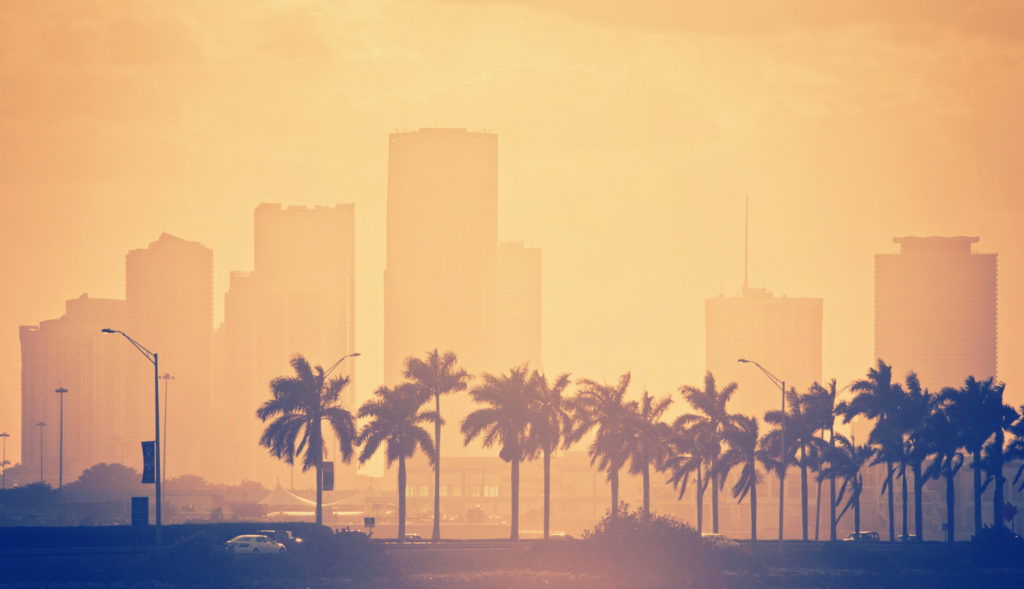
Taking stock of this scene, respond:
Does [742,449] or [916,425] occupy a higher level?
[916,425]

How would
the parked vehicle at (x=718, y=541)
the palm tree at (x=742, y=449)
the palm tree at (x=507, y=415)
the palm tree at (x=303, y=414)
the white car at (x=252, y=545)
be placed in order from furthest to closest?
the palm tree at (x=742, y=449)
the palm tree at (x=507, y=415)
the palm tree at (x=303, y=414)
the parked vehicle at (x=718, y=541)
the white car at (x=252, y=545)

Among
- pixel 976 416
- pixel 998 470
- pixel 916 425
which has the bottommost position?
pixel 998 470

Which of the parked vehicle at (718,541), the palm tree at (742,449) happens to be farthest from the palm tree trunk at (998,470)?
the parked vehicle at (718,541)

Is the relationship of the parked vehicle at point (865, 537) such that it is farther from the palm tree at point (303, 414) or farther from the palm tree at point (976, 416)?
the palm tree at point (303, 414)

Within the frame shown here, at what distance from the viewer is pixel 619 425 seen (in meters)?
122

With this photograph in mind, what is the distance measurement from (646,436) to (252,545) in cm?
3675

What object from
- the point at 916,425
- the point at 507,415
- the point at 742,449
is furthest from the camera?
the point at 916,425

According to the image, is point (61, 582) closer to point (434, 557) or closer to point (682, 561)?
point (434, 557)

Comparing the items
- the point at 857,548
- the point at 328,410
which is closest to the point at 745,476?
the point at 857,548

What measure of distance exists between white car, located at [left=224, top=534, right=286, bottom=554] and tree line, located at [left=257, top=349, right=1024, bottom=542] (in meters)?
18.1

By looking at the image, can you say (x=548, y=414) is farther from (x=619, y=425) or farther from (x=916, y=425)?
(x=916, y=425)

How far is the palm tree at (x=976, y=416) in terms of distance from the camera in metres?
130

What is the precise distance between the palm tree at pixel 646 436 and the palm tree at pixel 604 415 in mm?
700

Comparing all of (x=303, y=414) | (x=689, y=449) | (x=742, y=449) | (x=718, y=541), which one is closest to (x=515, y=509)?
(x=689, y=449)
